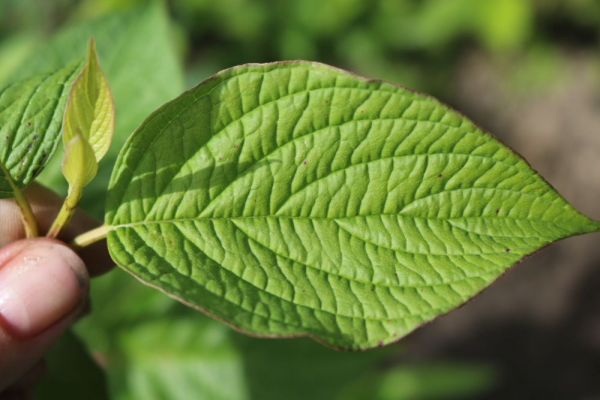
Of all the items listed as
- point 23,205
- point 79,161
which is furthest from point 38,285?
point 79,161

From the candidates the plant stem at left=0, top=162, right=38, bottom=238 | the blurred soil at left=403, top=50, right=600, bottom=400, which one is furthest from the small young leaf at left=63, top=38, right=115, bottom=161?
the blurred soil at left=403, top=50, right=600, bottom=400

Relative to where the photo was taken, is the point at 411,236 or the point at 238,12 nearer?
the point at 411,236

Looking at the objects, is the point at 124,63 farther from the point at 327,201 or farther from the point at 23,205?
the point at 327,201

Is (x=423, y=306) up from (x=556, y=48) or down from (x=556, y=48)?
down

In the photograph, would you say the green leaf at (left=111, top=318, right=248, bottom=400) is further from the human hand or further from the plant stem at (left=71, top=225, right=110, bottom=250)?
the plant stem at (left=71, top=225, right=110, bottom=250)

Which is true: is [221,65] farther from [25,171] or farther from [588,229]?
[588,229]

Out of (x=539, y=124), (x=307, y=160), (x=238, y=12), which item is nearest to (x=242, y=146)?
(x=307, y=160)

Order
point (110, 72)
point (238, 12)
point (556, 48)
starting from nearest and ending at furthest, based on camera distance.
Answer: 1. point (110, 72)
2. point (238, 12)
3. point (556, 48)
